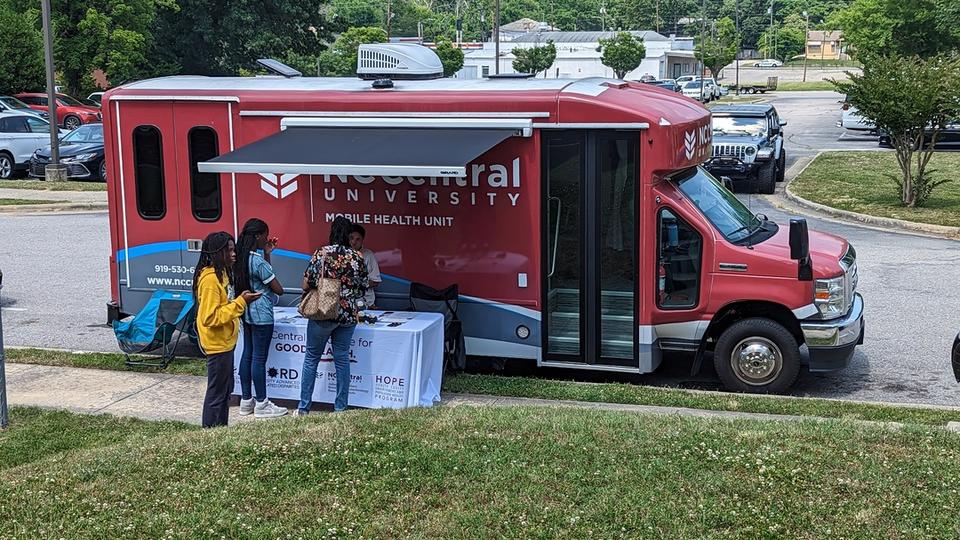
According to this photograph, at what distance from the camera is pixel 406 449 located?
6797mm

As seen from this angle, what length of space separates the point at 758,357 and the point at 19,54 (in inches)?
1414

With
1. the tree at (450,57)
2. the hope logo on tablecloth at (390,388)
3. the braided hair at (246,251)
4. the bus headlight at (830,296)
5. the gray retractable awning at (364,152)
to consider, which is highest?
the tree at (450,57)

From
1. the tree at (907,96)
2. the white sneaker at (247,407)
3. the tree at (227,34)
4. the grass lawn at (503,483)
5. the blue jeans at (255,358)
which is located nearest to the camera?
the grass lawn at (503,483)

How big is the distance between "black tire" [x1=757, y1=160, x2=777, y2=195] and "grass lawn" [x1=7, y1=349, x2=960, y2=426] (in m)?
14.8

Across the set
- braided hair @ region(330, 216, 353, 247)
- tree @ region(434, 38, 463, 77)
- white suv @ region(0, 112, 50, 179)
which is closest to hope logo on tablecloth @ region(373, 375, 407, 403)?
braided hair @ region(330, 216, 353, 247)

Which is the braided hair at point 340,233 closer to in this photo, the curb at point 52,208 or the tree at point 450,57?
the curb at point 52,208

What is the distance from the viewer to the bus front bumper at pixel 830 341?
30.3 ft

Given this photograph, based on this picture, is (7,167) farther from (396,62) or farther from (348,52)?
(348,52)

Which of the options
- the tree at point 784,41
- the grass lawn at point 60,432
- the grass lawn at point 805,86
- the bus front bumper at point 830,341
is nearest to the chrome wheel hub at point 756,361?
the bus front bumper at point 830,341

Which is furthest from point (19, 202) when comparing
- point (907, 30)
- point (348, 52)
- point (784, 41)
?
point (784, 41)

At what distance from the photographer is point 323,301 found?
842 centimetres

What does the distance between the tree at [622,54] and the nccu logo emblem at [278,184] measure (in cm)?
7726

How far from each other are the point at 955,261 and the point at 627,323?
841 centimetres

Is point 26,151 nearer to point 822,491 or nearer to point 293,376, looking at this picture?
point 293,376
